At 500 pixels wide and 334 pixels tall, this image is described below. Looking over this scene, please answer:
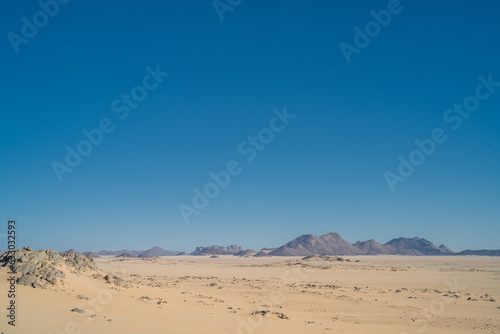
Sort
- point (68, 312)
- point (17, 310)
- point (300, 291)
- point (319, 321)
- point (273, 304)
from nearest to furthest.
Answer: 1. point (17, 310)
2. point (68, 312)
3. point (319, 321)
4. point (273, 304)
5. point (300, 291)

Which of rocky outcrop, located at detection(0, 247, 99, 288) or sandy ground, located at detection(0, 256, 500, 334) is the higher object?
rocky outcrop, located at detection(0, 247, 99, 288)

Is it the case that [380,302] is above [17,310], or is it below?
below

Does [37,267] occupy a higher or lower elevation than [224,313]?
higher

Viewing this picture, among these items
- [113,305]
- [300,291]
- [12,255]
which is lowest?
[300,291]

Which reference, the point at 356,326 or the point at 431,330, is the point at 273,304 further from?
the point at 431,330

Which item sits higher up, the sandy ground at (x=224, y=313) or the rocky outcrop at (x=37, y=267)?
the rocky outcrop at (x=37, y=267)

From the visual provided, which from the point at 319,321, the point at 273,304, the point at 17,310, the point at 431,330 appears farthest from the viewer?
the point at 273,304

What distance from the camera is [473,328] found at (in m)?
17.4

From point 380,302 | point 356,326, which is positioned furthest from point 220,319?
point 380,302

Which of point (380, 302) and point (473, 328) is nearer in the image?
point (473, 328)

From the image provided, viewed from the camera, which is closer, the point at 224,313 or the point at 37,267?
the point at 37,267

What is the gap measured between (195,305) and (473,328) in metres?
14.8

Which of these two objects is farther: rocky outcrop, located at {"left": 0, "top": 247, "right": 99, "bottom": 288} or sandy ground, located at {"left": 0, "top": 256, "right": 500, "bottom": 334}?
rocky outcrop, located at {"left": 0, "top": 247, "right": 99, "bottom": 288}

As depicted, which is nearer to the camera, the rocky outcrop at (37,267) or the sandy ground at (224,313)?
the sandy ground at (224,313)
